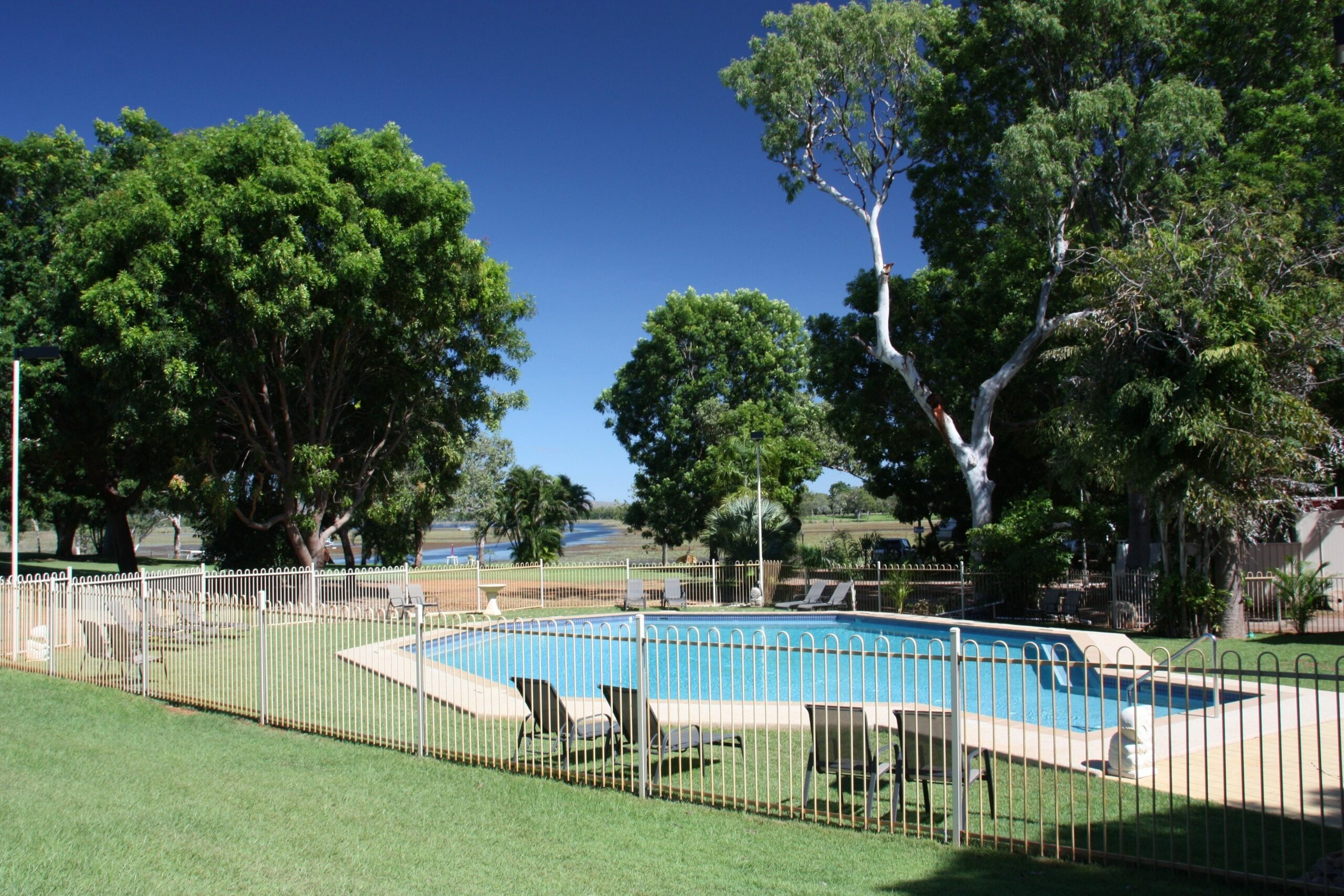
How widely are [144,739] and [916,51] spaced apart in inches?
1089

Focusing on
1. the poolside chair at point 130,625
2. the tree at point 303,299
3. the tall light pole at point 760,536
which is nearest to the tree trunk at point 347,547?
the tree at point 303,299

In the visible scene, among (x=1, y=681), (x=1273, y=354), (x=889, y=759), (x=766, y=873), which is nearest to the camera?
(x=766, y=873)

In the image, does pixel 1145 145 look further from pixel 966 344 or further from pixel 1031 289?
pixel 966 344

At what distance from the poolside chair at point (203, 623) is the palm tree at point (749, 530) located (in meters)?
15.9

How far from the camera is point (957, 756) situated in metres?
6.35

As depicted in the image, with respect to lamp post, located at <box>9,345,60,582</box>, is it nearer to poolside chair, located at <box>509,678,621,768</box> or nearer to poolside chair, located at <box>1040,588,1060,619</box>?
poolside chair, located at <box>509,678,621,768</box>

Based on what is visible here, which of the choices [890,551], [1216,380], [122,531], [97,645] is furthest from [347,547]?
[1216,380]

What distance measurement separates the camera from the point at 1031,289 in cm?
2650

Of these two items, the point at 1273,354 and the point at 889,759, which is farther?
the point at 1273,354

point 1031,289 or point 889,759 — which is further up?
point 1031,289

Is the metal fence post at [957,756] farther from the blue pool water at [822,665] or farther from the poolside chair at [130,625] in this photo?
the poolside chair at [130,625]

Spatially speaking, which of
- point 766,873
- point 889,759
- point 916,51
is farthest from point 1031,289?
point 766,873

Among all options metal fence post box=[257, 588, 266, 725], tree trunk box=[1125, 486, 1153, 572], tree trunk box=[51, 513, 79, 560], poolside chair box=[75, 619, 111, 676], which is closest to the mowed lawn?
metal fence post box=[257, 588, 266, 725]

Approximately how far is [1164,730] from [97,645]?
13667mm
